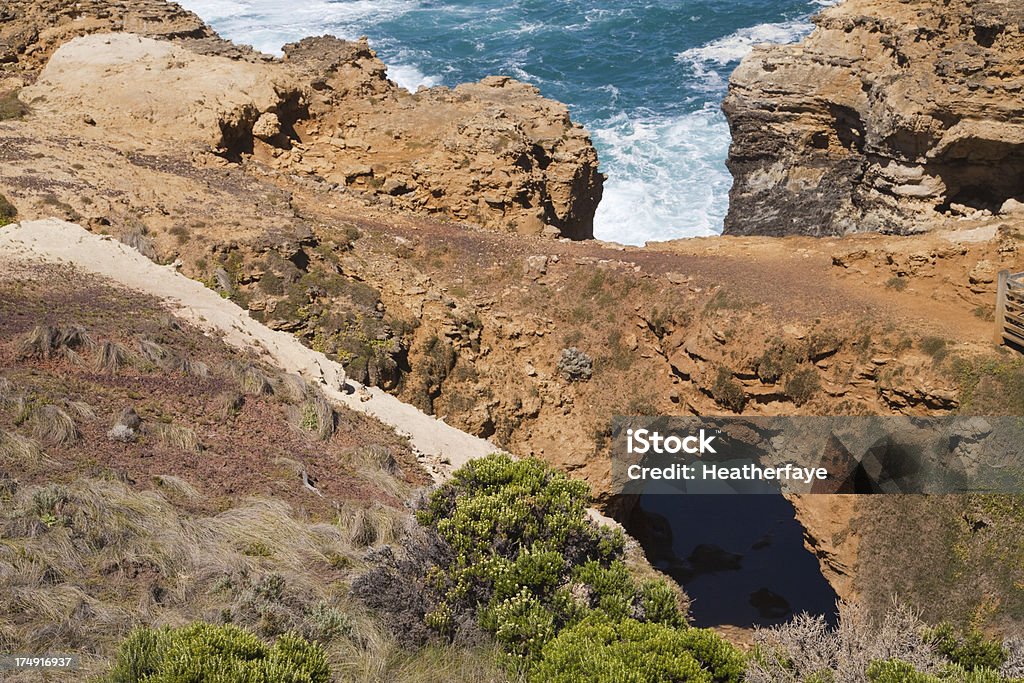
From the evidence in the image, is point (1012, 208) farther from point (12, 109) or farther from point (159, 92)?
point (12, 109)

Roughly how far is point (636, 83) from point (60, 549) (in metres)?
55.5

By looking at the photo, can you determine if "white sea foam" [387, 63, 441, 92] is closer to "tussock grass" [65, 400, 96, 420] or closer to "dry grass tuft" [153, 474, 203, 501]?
"tussock grass" [65, 400, 96, 420]

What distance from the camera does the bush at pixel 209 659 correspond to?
8.98 meters

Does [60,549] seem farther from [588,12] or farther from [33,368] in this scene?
[588,12]

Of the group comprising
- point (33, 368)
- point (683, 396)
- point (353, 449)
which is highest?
point (33, 368)

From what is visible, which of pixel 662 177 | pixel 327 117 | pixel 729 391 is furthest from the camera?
pixel 662 177

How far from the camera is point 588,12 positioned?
72562mm

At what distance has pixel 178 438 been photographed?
50.0ft

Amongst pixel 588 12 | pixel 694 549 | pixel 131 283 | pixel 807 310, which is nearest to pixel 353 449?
pixel 131 283

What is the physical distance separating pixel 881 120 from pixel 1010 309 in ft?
59.2

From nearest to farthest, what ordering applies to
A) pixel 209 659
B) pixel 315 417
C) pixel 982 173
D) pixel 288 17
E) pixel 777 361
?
pixel 209 659 < pixel 315 417 < pixel 777 361 < pixel 982 173 < pixel 288 17

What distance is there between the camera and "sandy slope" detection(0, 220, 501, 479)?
1959cm

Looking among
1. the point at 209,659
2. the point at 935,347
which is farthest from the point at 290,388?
the point at 935,347

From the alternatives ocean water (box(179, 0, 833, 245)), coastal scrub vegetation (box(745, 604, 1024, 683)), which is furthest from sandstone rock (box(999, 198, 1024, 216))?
ocean water (box(179, 0, 833, 245))
